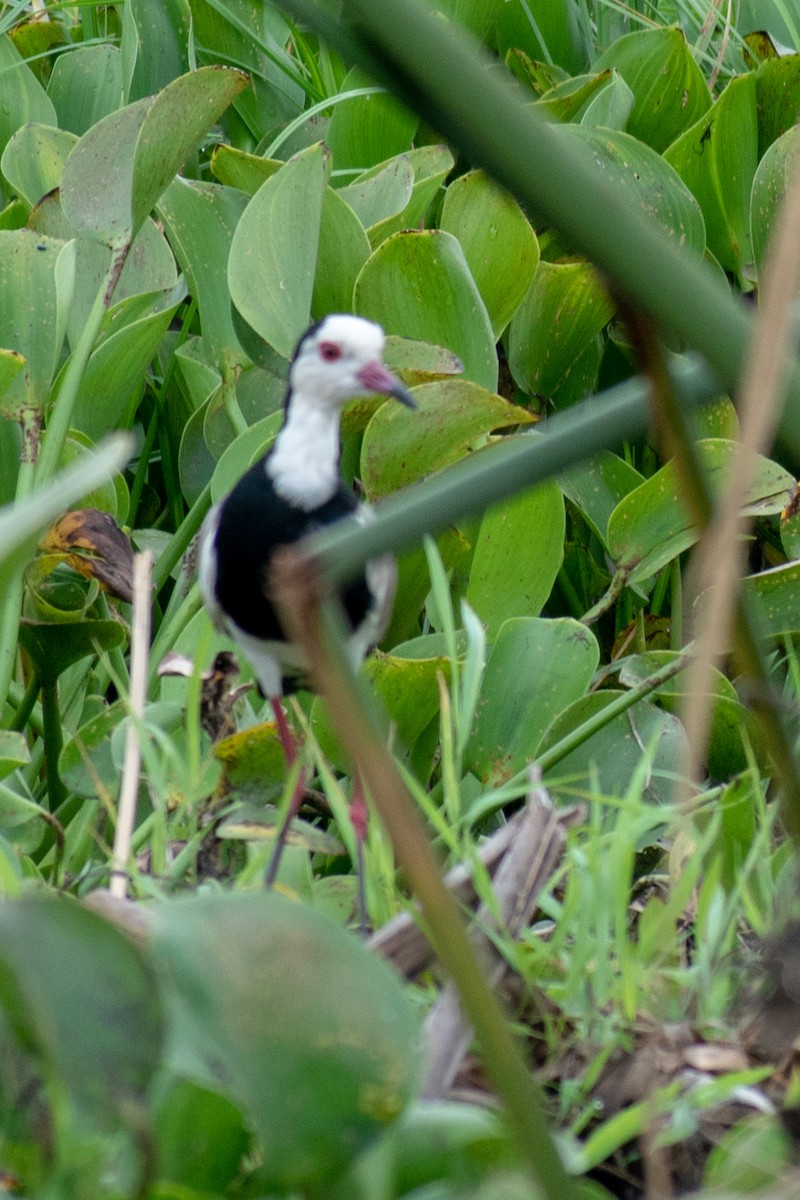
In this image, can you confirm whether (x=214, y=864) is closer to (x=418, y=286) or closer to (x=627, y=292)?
(x=418, y=286)

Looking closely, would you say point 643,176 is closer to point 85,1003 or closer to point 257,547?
point 257,547

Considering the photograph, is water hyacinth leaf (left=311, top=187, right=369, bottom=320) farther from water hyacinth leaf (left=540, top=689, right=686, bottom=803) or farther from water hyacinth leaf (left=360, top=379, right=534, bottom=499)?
water hyacinth leaf (left=540, top=689, right=686, bottom=803)

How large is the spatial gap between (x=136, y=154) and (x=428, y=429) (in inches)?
19.9

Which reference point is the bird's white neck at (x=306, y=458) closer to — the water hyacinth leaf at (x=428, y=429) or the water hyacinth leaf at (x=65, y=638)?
the water hyacinth leaf at (x=428, y=429)

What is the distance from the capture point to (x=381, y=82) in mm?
416

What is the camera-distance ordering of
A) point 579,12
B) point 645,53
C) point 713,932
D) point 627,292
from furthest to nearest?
point 579,12 < point 645,53 < point 713,932 < point 627,292

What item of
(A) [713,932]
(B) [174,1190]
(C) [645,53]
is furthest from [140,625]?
(C) [645,53]

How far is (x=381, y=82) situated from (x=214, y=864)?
3.34ft

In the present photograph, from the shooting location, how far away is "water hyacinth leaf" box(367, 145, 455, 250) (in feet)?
6.36

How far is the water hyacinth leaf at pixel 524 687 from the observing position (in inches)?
62.4

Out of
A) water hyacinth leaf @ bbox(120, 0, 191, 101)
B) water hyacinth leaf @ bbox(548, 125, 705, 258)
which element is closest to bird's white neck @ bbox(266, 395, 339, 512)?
water hyacinth leaf @ bbox(548, 125, 705, 258)

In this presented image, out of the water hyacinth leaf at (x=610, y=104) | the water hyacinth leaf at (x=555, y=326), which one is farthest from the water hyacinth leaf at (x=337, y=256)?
the water hyacinth leaf at (x=610, y=104)

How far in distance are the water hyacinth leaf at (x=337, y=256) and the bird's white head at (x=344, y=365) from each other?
15.6 inches

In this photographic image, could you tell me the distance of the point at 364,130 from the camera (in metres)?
2.28
